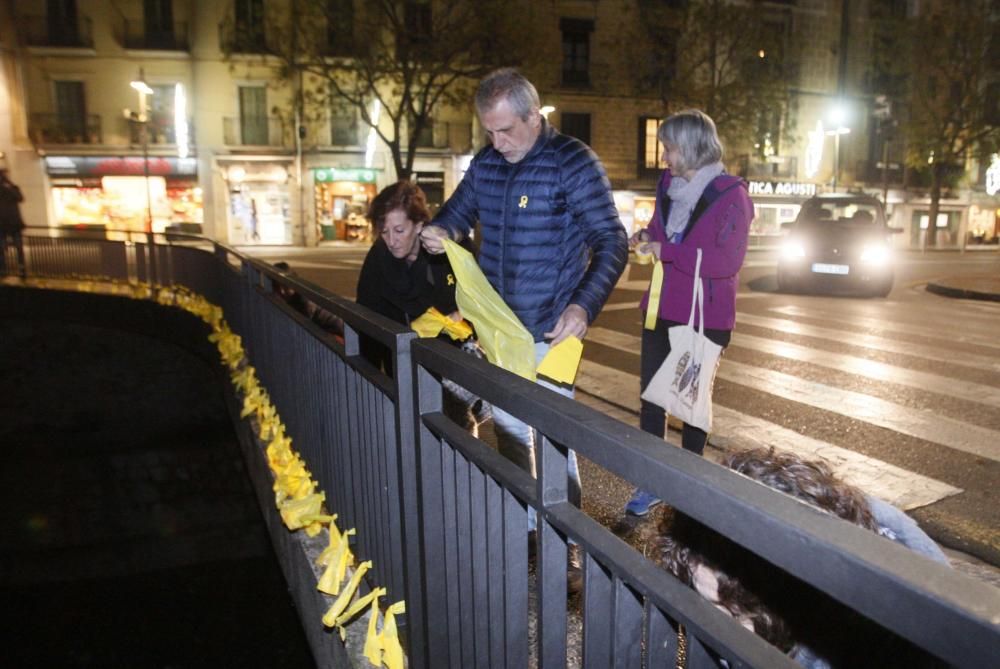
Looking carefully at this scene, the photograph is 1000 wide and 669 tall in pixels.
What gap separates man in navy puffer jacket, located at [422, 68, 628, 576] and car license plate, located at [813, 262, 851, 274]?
10.4 m

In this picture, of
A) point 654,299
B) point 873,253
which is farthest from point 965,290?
point 654,299

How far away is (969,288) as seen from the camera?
1294 centimetres

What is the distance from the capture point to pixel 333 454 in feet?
10.4

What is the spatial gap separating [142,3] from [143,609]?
3074 cm

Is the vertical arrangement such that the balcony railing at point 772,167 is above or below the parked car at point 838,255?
above

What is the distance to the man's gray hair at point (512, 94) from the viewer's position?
2.64 metres

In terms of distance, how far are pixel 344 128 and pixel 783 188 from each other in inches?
809

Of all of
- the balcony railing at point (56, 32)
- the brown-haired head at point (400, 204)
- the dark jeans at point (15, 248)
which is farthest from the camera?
the balcony railing at point (56, 32)

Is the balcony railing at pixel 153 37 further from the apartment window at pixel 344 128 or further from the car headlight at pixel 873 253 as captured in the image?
the car headlight at pixel 873 253

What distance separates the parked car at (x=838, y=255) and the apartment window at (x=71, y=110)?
28.9 m

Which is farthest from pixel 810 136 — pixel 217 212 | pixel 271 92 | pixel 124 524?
pixel 124 524

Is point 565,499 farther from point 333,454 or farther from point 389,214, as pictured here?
point 389,214

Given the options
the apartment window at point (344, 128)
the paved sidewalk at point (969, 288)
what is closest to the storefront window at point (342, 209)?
the apartment window at point (344, 128)

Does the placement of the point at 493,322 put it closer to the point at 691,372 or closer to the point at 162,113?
the point at 691,372
